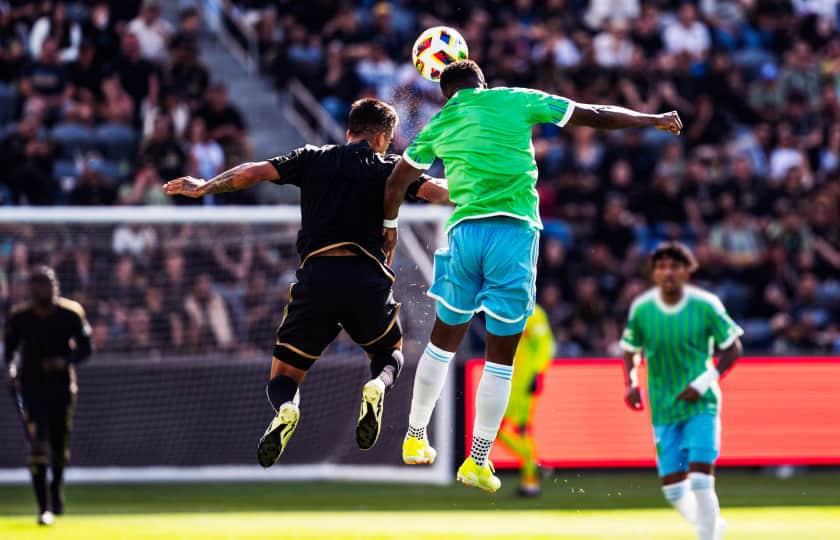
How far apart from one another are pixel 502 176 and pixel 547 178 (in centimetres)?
1227

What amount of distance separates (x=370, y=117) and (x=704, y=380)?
3.11 m

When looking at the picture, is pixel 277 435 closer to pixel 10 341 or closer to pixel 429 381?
pixel 429 381

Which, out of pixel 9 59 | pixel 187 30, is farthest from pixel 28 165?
pixel 187 30

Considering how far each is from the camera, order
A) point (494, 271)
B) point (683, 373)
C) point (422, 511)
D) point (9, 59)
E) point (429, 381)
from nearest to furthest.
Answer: point (494, 271) < point (429, 381) < point (683, 373) < point (422, 511) < point (9, 59)

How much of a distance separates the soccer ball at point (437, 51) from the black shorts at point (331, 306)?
126 centimetres

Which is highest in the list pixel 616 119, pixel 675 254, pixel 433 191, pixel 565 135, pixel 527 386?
pixel 616 119

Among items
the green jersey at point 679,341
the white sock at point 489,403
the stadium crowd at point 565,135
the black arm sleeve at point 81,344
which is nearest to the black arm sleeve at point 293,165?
the white sock at point 489,403

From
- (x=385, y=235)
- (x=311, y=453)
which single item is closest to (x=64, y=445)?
(x=311, y=453)

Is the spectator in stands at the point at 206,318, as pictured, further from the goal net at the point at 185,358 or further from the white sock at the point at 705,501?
the white sock at the point at 705,501

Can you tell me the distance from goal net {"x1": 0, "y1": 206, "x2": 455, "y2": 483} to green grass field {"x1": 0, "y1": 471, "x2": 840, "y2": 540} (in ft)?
1.33

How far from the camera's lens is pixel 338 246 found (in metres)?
9.84

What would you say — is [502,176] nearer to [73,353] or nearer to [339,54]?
Result: [73,353]

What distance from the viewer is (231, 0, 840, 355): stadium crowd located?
20906 millimetres

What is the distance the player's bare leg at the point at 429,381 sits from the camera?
390 inches
